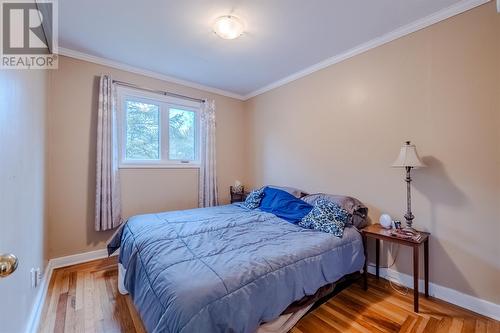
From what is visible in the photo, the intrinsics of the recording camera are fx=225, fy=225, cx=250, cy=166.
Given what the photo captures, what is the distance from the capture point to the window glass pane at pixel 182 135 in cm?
342

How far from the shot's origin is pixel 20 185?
1.36 metres

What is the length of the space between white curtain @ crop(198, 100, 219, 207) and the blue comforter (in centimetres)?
115

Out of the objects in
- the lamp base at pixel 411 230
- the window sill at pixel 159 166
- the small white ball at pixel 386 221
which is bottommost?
the lamp base at pixel 411 230

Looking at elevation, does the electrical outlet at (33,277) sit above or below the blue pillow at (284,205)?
below

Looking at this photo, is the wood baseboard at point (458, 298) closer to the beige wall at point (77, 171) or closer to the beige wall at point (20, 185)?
the beige wall at point (20, 185)

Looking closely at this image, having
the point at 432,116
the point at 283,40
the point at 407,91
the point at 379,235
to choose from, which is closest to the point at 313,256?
the point at 379,235

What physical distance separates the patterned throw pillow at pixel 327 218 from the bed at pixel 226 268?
9cm

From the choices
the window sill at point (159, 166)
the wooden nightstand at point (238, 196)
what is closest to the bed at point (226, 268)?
the window sill at point (159, 166)

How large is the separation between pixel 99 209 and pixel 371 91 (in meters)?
3.40

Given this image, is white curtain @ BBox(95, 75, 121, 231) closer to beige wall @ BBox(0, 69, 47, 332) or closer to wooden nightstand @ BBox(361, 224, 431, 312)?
beige wall @ BBox(0, 69, 47, 332)

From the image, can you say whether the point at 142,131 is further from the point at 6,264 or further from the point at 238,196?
the point at 6,264

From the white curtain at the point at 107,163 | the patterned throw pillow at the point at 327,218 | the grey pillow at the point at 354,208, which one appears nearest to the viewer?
the patterned throw pillow at the point at 327,218

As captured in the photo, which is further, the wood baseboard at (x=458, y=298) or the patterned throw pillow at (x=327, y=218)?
the patterned throw pillow at (x=327, y=218)

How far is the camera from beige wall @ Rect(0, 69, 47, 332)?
1.07m
